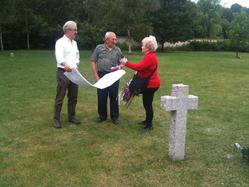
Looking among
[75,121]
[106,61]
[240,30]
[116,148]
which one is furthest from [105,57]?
[240,30]

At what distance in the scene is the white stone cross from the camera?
189 inches

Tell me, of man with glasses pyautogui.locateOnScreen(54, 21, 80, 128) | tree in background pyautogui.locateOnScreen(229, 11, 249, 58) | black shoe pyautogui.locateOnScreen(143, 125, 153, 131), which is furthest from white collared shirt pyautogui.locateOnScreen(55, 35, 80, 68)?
tree in background pyautogui.locateOnScreen(229, 11, 249, 58)

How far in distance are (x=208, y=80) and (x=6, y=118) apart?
8749mm

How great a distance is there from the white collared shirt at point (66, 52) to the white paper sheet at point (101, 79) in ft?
0.96

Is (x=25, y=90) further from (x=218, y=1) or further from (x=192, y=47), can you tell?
(x=218, y=1)

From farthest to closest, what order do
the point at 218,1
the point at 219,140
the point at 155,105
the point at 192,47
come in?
the point at 218,1 < the point at 192,47 < the point at 155,105 < the point at 219,140

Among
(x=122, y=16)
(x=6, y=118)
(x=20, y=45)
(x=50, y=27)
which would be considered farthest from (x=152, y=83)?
(x=20, y=45)

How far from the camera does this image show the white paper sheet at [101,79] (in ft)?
20.3

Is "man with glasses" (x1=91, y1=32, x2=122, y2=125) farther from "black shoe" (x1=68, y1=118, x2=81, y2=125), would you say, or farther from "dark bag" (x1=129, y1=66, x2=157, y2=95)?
"dark bag" (x1=129, y1=66, x2=157, y2=95)

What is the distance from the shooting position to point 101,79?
261 inches

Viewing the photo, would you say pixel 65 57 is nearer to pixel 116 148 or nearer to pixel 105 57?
pixel 105 57

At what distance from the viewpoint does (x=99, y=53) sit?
272 inches

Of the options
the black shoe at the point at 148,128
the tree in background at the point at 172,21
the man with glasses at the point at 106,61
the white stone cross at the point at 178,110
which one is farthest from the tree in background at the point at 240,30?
the white stone cross at the point at 178,110

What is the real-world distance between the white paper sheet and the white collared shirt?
0.29 metres
